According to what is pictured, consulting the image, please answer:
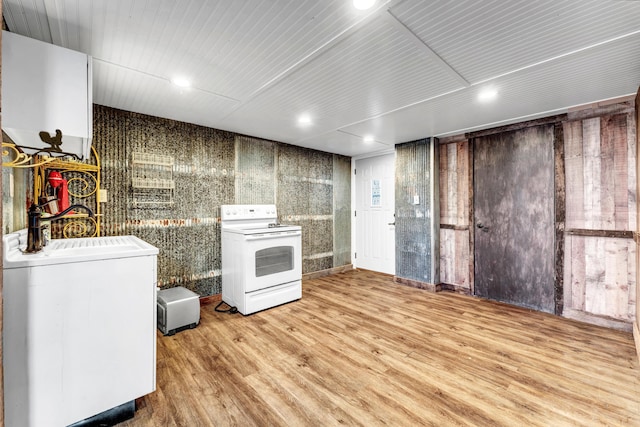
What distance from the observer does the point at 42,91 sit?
4.82 feet

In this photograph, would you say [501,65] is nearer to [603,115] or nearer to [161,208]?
[603,115]

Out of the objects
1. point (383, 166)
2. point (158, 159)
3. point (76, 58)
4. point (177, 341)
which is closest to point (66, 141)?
point (76, 58)

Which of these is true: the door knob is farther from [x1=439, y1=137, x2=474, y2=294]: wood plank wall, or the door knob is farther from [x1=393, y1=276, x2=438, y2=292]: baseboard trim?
[x1=393, y1=276, x2=438, y2=292]: baseboard trim

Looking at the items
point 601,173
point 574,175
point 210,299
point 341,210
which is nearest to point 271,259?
point 210,299

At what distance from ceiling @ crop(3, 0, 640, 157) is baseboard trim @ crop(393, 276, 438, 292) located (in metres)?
2.27

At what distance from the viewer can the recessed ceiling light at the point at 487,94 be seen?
2.33m

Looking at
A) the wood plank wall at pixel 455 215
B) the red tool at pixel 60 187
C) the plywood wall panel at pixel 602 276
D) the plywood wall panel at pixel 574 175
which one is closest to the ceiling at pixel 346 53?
the plywood wall panel at pixel 574 175

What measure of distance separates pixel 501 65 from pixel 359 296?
2.84 m

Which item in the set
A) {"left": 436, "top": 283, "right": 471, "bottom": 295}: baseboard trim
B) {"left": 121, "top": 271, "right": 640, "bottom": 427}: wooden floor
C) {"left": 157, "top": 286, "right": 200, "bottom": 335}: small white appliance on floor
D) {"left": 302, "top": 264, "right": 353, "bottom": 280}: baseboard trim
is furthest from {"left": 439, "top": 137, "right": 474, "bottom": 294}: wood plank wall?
{"left": 157, "top": 286, "right": 200, "bottom": 335}: small white appliance on floor

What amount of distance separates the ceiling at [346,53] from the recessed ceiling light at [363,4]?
5 centimetres

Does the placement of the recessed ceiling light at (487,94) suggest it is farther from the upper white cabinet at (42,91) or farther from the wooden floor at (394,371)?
the upper white cabinet at (42,91)

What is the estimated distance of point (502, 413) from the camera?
158 cm

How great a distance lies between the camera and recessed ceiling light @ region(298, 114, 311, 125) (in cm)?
296

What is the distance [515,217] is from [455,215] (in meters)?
0.71
